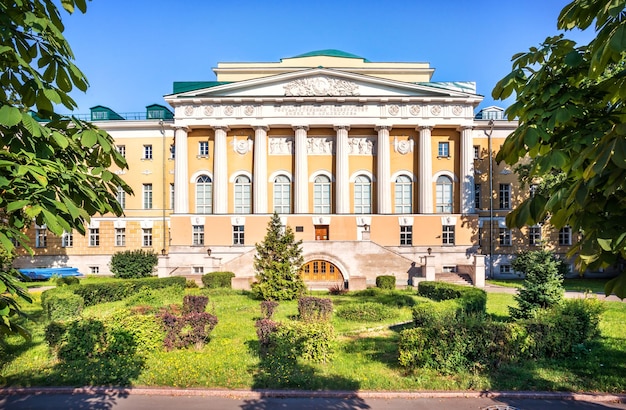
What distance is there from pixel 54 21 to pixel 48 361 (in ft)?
35.7

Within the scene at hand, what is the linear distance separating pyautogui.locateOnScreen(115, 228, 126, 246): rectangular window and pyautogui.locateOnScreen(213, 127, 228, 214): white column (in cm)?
1029

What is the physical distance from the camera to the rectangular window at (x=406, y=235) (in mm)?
35781

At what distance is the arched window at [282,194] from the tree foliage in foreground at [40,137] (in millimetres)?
33287

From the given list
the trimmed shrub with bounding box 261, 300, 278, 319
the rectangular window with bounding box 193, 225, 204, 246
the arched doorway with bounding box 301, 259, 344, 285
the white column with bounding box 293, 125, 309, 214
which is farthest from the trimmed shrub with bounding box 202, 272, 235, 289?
the trimmed shrub with bounding box 261, 300, 278, 319

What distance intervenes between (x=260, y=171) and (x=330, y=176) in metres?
6.45

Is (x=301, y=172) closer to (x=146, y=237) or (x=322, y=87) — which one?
(x=322, y=87)

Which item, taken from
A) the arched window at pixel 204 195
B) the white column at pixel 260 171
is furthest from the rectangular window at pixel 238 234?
the arched window at pixel 204 195

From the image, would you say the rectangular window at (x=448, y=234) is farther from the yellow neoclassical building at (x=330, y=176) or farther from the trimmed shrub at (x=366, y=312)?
the trimmed shrub at (x=366, y=312)

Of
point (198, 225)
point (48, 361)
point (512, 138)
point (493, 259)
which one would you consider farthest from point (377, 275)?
point (512, 138)

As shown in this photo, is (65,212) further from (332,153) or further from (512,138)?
(332,153)

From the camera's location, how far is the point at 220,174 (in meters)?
36.5

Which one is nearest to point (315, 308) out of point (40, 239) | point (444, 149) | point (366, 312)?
point (366, 312)

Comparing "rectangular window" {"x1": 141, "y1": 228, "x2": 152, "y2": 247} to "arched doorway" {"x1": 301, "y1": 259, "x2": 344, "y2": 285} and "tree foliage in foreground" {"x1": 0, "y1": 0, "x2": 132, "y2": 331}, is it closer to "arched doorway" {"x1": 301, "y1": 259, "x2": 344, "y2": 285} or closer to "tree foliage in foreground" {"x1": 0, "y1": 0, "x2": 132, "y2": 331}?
"arched doorway" {"x1": 301, "y1": 259, "x2": 344, "y2": 285}

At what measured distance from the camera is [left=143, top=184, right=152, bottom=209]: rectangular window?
39.7 metres
